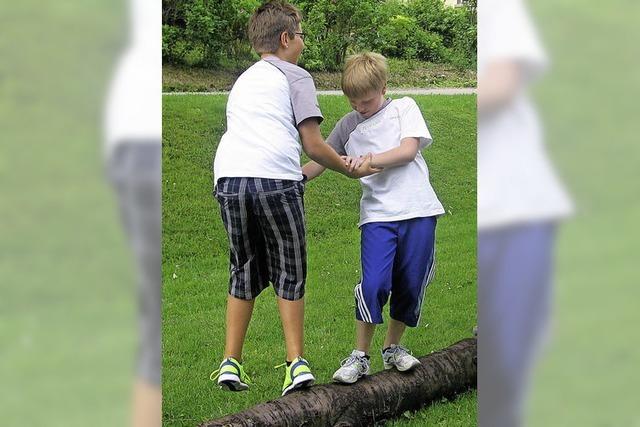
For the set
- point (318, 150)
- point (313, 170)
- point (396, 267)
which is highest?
point (318, 150)

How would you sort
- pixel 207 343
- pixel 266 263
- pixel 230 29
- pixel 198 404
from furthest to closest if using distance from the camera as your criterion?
pixel 230 29
pixel 207 343
pixel 198 404
pixel 266 263

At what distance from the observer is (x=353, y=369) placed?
10.6ft
